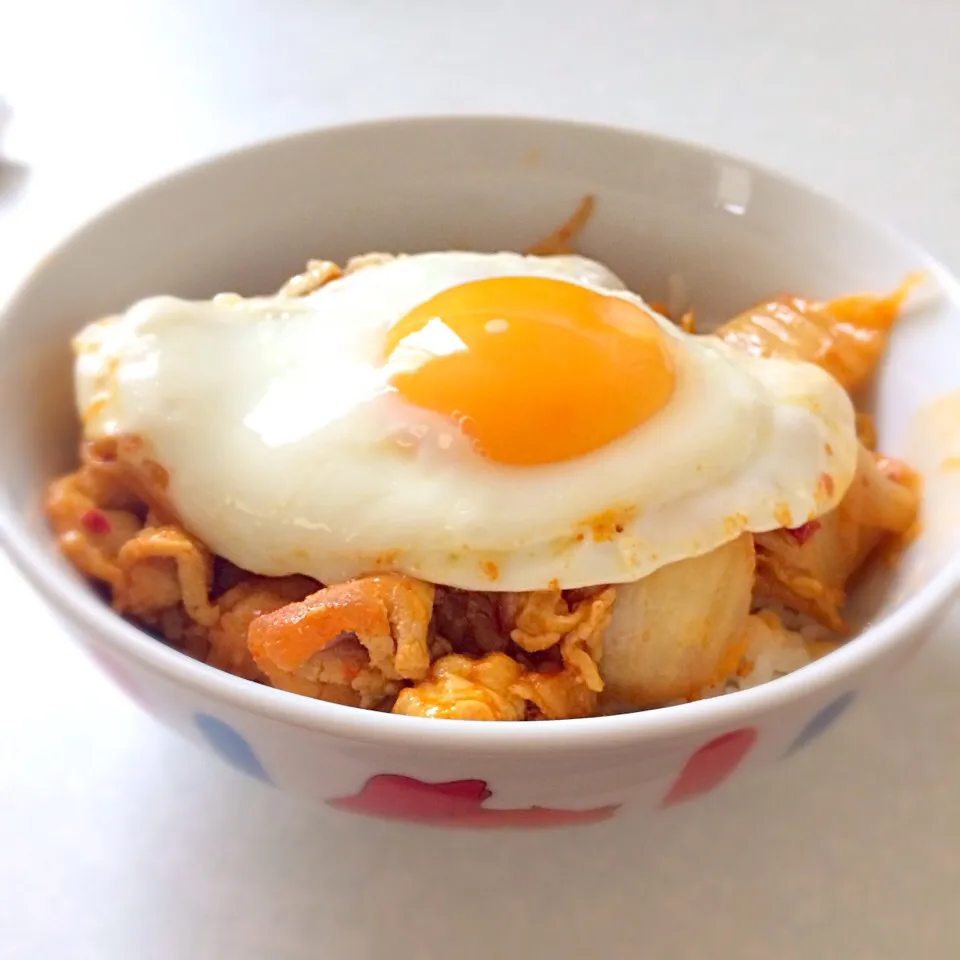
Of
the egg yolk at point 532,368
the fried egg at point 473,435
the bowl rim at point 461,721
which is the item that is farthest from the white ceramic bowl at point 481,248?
the egg yolk at point 532,368

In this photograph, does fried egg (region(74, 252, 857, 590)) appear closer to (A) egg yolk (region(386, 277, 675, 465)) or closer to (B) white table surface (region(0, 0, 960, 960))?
(A) egg yolk (region(386, 277, 675, 465))

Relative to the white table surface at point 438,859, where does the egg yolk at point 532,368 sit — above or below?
above

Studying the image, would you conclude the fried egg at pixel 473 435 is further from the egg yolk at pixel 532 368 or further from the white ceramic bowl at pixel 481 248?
the white ceramic bowl at pixel 481 248

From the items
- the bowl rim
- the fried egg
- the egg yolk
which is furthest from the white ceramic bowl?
the egg yolk

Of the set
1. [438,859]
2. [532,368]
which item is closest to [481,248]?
[532,368]

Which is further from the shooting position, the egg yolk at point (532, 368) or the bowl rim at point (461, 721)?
the egg yolk at point (532, 368)

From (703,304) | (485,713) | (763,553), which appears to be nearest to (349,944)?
(485,713)

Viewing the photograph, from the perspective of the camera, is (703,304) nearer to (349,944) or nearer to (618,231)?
(618,231)

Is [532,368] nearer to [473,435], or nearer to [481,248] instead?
[473,435]

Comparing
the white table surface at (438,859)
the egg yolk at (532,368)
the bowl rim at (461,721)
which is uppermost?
the egg yolk at (532,368)
